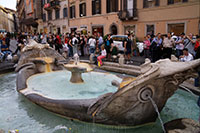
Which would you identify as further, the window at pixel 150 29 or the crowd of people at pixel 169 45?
the window at pixel 150 29

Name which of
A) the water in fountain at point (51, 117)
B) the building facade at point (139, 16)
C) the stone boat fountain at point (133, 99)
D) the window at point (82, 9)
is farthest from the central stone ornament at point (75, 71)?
the window at point (82, 9)

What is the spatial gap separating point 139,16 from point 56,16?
1835 cm

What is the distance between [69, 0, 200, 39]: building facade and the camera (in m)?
15.1

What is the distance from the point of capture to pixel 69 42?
1251cm

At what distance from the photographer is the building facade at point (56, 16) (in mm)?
29353

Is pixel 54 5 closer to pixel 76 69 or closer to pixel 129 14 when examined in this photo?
pixel 129 14

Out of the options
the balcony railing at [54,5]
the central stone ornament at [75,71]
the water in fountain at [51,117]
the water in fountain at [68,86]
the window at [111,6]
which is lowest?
the water in fountain at [51,117]

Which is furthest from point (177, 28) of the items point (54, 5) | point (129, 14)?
point (54, 5)

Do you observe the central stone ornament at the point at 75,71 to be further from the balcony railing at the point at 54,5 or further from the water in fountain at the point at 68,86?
the balcony railing at the point at 54,5

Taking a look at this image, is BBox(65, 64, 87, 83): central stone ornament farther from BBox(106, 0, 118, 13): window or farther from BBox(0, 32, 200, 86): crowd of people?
BBox(106, 0, 118, 13): window

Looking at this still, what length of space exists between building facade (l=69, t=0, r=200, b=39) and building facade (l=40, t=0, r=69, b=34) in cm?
331

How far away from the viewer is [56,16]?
32188 mm

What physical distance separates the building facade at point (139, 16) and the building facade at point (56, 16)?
3.31 m

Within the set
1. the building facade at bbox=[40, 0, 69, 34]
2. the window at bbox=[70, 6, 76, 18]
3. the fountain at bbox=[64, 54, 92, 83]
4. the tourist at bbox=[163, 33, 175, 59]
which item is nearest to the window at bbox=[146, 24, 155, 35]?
the tourist at bbox=[163, 33, 175, 59]
